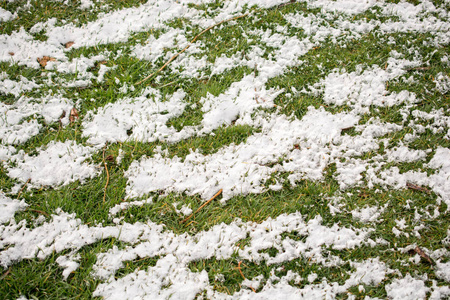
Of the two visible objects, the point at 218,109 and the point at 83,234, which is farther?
the point at 218,109

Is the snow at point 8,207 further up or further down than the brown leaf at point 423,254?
further up

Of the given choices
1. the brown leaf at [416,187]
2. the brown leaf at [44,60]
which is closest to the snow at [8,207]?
the brown leaf at [44,60]

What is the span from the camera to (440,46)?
2602 millimetres

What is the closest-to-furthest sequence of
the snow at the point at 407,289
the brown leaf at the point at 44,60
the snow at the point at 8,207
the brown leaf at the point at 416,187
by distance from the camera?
the snow at the point at 407,289 < the snow at the point at 8,207 < the brown leaf at the point at 416,187 < the brown leaf at the point at 44,60

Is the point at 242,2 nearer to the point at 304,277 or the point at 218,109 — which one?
the point at 218,109

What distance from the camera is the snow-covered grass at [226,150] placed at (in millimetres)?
1551

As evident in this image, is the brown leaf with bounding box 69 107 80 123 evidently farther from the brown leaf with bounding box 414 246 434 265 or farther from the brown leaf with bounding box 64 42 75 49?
the brown leaf with bounding box 414 246 434 265

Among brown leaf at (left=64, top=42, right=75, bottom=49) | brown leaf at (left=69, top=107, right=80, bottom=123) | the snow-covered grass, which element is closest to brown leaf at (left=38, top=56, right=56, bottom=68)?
the snow-covered grass

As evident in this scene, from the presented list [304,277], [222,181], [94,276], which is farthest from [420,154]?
[94,276]

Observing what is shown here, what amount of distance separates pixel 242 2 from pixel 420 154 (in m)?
2.23

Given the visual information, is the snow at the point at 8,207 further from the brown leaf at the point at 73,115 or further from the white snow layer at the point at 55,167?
the brown leaf at the point at 73,115

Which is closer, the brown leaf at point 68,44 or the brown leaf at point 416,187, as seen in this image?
the brown leaf at point 416,187

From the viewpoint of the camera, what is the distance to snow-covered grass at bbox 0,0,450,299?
1.55 meters

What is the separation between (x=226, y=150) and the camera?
81.0 inches
